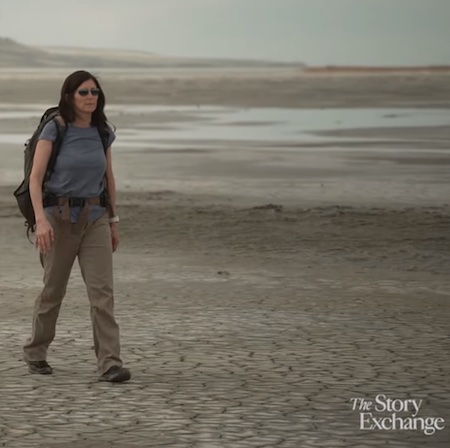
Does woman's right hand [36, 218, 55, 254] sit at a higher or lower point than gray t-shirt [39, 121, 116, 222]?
lower

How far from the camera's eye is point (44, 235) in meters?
8.75

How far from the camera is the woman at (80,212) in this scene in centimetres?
880

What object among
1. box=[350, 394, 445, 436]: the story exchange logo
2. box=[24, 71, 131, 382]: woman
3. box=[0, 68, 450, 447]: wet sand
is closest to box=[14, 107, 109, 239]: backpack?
box=[24, 71, 131, 382]: woman

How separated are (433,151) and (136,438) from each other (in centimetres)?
2287

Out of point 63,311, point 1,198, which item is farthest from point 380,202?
point 63,311

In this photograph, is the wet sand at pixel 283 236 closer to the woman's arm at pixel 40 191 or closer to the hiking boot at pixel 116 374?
the hiking boot at pixel 116 374

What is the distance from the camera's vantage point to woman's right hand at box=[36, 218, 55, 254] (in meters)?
8.73

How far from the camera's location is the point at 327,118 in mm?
43469

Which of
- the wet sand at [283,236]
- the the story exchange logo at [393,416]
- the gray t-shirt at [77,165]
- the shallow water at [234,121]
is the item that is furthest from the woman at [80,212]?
the shallow water at [234,121]

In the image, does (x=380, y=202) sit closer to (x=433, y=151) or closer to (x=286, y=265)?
(x=286, y=265)

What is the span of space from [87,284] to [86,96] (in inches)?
40.9

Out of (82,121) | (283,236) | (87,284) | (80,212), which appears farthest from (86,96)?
(283,236)

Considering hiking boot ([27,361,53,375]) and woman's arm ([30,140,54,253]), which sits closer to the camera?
woman's arm ([30,140,54,253])

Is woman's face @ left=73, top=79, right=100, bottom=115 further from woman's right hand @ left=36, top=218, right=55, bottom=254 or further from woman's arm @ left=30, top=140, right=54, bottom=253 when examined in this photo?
woman's right hand @ left=36, top=218, right=55, bottom=254
